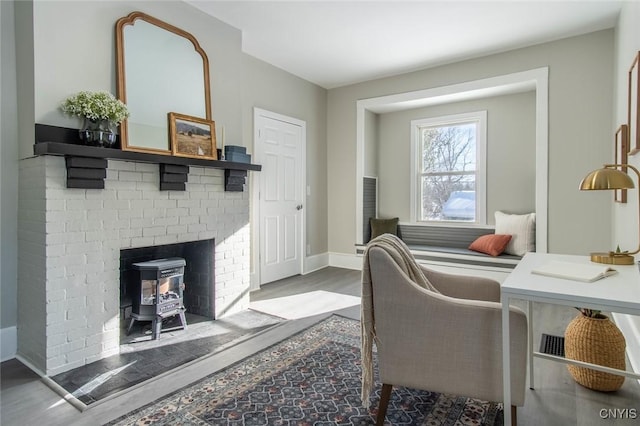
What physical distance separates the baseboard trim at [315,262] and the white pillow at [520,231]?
240 centimetres

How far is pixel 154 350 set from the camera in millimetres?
2461

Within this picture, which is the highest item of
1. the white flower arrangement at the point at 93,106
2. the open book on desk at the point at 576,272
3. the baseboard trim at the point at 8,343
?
the white flower arrangement at the point at 93,106

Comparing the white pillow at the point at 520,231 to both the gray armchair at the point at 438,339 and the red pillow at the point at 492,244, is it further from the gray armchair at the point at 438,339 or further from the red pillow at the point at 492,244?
the gray armchair at the point at 438,339

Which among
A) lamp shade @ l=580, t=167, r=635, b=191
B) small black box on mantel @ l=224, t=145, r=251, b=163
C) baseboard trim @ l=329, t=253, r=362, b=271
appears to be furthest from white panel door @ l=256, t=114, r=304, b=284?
lamp shade @ l=580, t=167, r=635, b=191

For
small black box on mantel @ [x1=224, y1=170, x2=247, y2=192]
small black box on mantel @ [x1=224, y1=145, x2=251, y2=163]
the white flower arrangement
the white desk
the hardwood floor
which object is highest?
the white flower arrangement

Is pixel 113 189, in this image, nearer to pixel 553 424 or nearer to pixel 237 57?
pixel 237 57

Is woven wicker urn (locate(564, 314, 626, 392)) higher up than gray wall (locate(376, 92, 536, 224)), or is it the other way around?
gray wall (locate(376, 92, 536, 224))

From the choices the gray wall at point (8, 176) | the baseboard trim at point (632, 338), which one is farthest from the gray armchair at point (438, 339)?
the gray wall at point (8, 176)

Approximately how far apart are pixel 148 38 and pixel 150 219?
1.37m

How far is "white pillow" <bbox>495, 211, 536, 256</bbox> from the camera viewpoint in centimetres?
404

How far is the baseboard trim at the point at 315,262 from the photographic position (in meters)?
4.94

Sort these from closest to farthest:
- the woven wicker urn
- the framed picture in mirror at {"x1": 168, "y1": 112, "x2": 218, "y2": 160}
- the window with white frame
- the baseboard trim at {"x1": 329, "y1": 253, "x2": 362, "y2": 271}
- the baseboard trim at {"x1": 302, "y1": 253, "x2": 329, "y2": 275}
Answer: the woven wicker urn, the framed picture in mirror at {"x1": 168, "y1": 112, "x2": 218, "y2": 160}, the window with white frame, the baseboard trim at {"x1": 302, "y1": 253, "x2": 329, "y2": 275}, the baseboard trim at {"x1": 329, "y1": 253, "x2": 362, "y2": 271}

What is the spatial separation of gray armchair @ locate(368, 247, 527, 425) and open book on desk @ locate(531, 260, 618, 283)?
0.29m

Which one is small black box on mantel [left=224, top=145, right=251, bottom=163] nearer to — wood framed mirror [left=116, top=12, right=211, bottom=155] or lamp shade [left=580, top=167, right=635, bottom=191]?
wood framed mirror [left=116, top=12, right=211, bottom=155]
